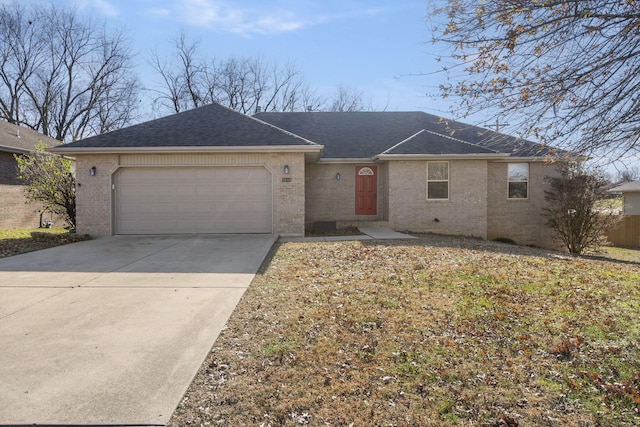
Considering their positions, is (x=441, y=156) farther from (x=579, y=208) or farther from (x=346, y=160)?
(x=579, y=208)

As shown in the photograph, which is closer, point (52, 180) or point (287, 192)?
point (287, 192)

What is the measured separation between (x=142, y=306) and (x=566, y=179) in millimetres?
14480

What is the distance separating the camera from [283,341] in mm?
3912

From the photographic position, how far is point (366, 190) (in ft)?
50.7

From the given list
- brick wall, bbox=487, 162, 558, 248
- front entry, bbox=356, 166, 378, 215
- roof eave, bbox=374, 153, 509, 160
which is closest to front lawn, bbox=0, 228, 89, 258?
A: front entry, bbox=356, 166, 378, 215

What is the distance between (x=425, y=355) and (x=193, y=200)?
33.9 ft

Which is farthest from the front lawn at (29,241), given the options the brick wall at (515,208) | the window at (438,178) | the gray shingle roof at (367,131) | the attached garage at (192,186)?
the brick wall at (515,208)

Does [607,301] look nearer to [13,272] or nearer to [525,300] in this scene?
[525,300]

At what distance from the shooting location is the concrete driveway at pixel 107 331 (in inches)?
108

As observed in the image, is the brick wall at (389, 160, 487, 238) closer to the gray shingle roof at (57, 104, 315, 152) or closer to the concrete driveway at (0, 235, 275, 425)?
the gray shingle roof at (57, 104, 315, 152)

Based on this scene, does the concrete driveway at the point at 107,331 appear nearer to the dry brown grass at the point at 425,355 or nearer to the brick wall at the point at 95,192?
the dry brown grass at the point at 425,355

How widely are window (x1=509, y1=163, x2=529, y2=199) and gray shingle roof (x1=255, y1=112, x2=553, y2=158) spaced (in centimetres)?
78

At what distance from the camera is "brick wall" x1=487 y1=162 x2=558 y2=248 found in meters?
15.0

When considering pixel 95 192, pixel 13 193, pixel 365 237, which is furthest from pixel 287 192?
pixel 13 193
